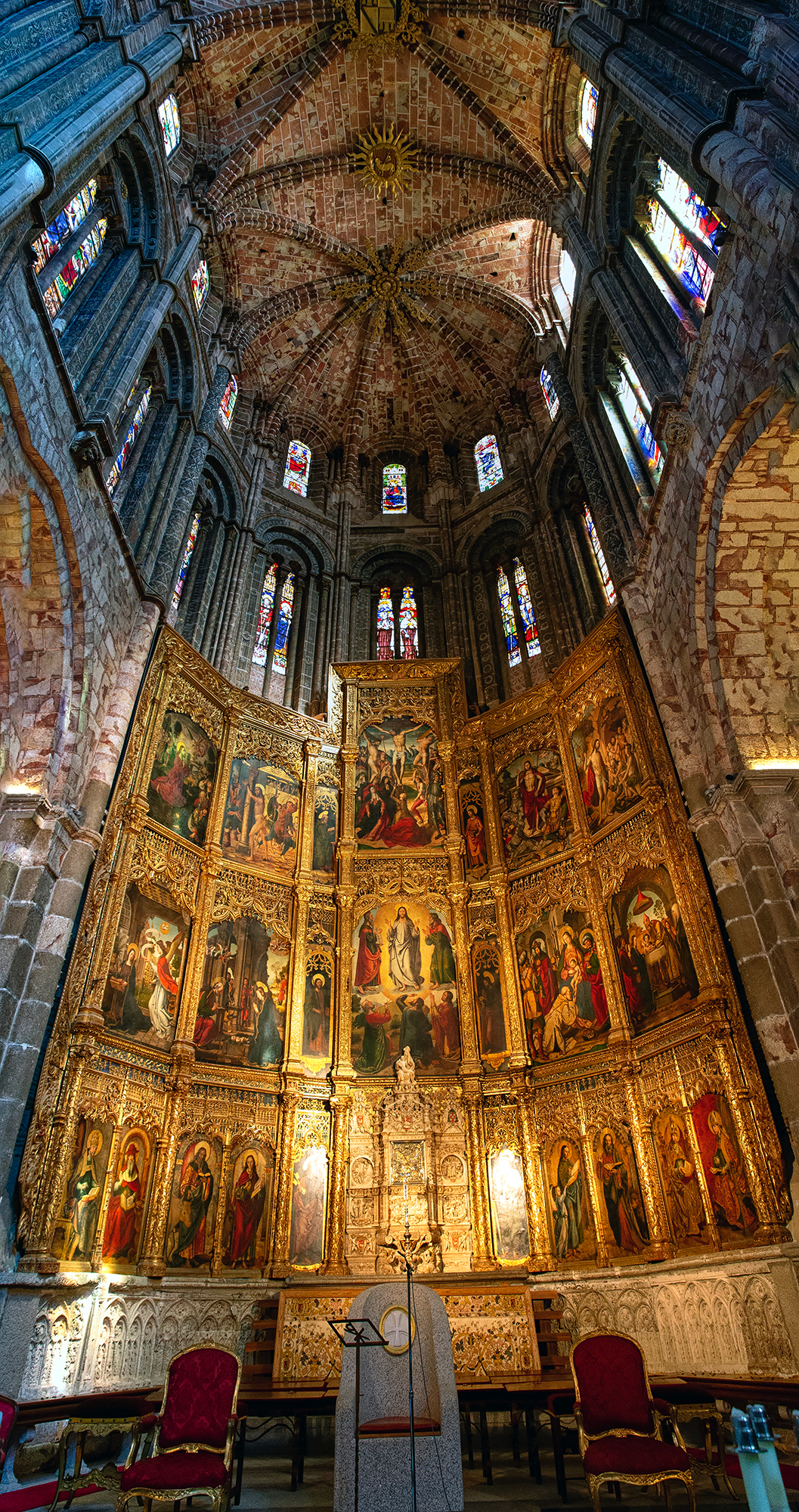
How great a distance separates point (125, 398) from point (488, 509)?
37.0 feet

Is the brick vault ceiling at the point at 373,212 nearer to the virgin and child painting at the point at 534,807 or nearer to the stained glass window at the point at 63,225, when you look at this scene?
the stained glass window at the point at 63,225

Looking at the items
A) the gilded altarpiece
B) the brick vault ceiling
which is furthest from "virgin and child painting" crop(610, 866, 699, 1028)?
the brick vault ceiling

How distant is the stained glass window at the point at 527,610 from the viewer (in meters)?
20.0

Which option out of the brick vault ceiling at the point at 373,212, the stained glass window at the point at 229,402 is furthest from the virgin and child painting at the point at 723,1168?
the stained glass window at the point at 229,402

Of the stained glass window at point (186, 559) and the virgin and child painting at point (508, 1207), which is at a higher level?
the stained glass window at point (186, 559)

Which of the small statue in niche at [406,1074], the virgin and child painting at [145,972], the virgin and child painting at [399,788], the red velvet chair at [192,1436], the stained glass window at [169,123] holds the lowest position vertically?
the red velvet chair at [192,1436]

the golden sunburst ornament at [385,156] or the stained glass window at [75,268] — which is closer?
the stained glass window at [75,268]

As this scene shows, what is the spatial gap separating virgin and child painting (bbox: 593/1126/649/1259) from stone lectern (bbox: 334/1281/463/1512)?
6.49 meters

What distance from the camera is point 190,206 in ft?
63.2

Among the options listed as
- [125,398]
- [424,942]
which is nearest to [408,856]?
[424,942]

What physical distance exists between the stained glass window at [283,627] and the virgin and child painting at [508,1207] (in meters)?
12.1

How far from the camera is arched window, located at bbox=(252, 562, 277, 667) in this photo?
20672 mm

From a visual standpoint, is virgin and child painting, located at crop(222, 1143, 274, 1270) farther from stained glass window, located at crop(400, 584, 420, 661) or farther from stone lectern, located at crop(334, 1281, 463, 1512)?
stained glass window, located at crop(400, 584, 420, 661)

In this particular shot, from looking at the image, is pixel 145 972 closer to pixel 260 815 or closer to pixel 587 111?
pixel 260 815
